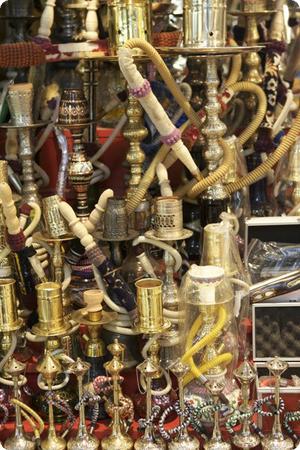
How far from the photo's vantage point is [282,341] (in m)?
1.34

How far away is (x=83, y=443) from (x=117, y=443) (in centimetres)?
5

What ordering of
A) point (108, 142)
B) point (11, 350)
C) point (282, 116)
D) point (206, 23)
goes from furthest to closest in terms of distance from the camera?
point (282, 116), point (108, 142), point (206, 23), point (11, 350)

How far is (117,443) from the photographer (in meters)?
1.19

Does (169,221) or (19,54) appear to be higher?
(19,54)

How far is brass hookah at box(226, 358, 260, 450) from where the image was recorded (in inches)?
45.8

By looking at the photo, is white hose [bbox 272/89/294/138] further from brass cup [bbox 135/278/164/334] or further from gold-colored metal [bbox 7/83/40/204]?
brass cup [bbox 135/278/164/334]

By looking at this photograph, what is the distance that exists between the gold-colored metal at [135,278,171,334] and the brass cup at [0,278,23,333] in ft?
0.66

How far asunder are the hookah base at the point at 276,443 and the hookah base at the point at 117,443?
0.70 feet

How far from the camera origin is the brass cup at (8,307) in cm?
121

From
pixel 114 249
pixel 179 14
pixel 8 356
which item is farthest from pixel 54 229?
pixel 179 14

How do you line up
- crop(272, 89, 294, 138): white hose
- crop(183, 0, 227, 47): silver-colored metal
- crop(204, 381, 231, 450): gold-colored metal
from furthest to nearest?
crop(272, 89, 294, 138): white hose < crop(183, 0, 227, 47): silver-colored metal < crop(204, 381, 231, 450): gold-colored metal

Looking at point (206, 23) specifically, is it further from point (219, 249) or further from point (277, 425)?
point (277, 425)

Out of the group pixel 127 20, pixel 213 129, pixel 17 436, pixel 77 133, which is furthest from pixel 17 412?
pixel 127 20

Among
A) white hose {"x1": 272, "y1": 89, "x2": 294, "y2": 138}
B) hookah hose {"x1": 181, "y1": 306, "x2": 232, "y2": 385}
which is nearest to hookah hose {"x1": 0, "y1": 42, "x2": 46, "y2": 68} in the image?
white hose {"x1": 272, "y1": 89, "x2": 294, "y2": 138}
